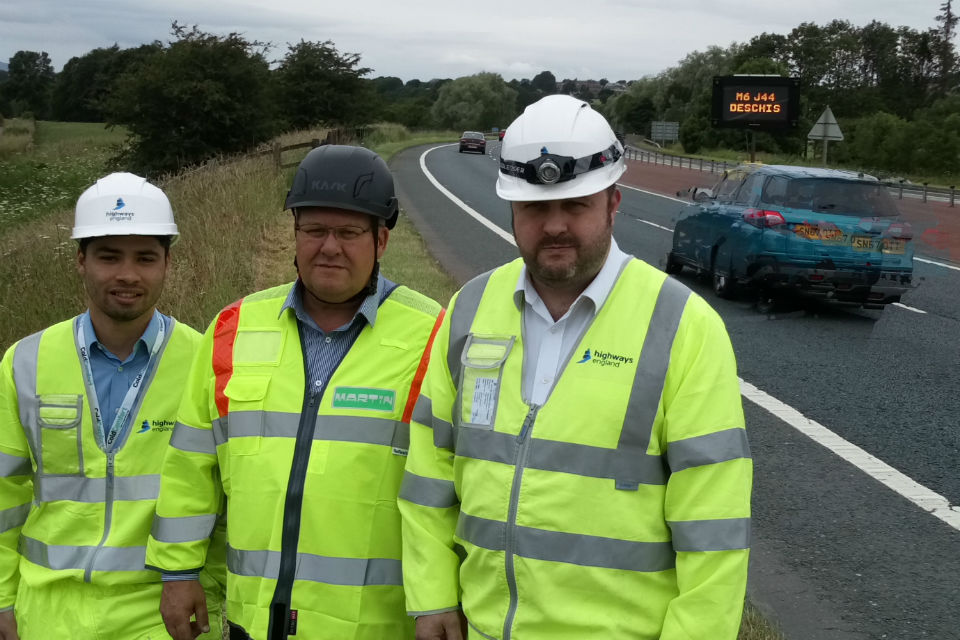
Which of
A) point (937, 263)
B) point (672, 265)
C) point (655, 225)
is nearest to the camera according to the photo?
point (672, 265)

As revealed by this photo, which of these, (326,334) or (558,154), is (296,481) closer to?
(326,334)

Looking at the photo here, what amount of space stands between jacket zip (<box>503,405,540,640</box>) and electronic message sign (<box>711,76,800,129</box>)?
3242 cm

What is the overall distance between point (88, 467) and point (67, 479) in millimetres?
71

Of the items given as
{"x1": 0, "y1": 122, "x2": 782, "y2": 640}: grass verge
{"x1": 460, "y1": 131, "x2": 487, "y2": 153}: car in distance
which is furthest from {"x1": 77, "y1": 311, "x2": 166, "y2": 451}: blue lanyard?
{"x1": 460, "y1": 131, "x2": 487, "y2": 153}: car in distance

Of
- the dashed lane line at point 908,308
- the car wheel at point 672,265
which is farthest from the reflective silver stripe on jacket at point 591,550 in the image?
the car wheel at point 672,265

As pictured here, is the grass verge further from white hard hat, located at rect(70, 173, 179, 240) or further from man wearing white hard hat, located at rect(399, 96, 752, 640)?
white hard hat, located at rect(70, 173, 179, 240)

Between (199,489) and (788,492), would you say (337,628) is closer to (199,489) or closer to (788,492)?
(199,489)

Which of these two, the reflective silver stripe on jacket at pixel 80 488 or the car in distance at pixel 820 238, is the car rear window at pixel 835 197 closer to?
the car in distance at pixel 820 238

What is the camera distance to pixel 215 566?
2916 mm

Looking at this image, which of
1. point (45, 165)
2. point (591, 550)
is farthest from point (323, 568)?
point (45, 165)

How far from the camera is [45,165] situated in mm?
38688

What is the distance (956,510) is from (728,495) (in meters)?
3.98

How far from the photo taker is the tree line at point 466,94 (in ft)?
103

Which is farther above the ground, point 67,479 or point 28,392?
point 28,392
